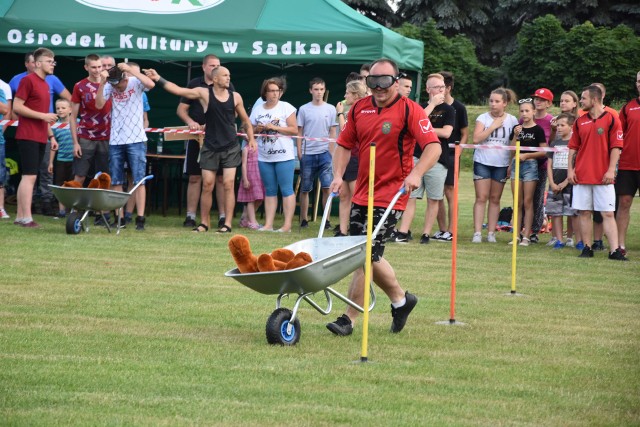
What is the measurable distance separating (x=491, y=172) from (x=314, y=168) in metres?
2.54

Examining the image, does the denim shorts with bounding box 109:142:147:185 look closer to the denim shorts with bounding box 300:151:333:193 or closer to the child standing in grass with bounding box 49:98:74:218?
the child standing in grass with bounding box 49:98:74:218

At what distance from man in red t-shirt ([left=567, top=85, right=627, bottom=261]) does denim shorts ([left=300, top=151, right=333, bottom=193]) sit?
12.1 ft

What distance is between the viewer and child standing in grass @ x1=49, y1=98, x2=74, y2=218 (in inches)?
655

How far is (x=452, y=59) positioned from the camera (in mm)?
45062

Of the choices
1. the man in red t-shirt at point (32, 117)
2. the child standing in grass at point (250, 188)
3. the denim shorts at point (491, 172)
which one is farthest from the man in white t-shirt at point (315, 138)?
the man in red t-shirt at point (32, 117)

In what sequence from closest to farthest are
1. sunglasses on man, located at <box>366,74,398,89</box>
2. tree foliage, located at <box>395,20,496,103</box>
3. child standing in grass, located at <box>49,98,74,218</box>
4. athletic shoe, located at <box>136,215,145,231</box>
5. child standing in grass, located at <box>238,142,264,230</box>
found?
1. sunglasses on man, located at <box>366,74,398,89</box>
2. athletic shoe, located at <box>136,215,145,231</box>
3. child standing in grass, located at <box>238,142,264,230</box>
4. child standing in grass, located at <box>49,98,74,218</box>
5. tree foliage, located at <box>395,20,496,103</box>

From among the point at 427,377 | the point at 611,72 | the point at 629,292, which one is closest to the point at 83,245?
the point at 629,292

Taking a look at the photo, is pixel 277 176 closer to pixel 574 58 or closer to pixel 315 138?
pixel 315 138

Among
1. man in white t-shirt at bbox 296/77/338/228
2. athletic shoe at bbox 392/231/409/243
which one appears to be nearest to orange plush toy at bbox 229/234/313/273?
athletic shoe at bbox 392/231/409/243

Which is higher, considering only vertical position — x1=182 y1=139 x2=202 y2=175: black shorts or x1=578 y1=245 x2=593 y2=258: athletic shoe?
x1=182 y1=139 x2=202 y2=175: black shorts

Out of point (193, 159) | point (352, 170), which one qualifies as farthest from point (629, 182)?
point (193, 159)

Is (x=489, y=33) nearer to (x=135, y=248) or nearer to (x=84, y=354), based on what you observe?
(x=135, y=248)

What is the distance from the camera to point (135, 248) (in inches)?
509

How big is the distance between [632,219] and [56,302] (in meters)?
14.2
